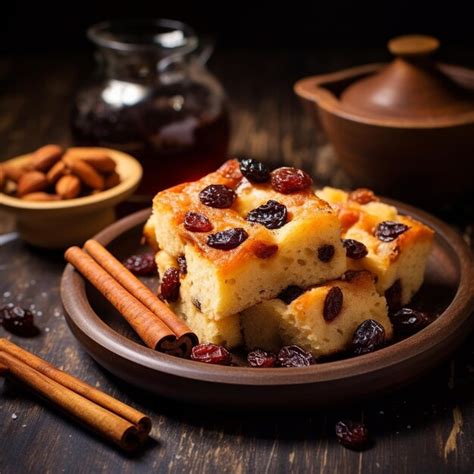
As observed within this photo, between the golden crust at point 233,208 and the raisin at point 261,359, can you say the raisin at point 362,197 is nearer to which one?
the golden crust at point 233,208

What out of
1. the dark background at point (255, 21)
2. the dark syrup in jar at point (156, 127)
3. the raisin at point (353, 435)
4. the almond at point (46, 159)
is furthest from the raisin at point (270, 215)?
the dark background at point (255, 21)

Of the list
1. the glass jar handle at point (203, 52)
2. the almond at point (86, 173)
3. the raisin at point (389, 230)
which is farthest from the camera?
the glass jar handle at point (203, 52)

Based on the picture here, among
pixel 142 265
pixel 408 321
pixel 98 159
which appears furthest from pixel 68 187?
pixel 408 321

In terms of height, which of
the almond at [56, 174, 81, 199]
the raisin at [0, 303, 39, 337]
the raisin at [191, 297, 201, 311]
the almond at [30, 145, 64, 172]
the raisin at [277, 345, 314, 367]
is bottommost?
the raisin at [0, 303, 39, 337]

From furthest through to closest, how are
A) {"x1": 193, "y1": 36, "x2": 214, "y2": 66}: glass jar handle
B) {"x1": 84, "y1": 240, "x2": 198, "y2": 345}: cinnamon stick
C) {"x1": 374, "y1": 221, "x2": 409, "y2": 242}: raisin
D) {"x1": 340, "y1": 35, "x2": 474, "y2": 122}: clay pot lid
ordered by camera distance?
{"x1": 193, "y1": 36, "x2": 214, "y2": 66}: glass jar handle → {"x1": 340, "y1": 35, "x2": 474, "y2": 122}: clay pot lid → {"x1": 374, "y1": 221, "x2": 409, "y2": 242}: raisin → {"x1": 84, "y1": 240, "x2": 198, "y2": 345}: cinnamon stick

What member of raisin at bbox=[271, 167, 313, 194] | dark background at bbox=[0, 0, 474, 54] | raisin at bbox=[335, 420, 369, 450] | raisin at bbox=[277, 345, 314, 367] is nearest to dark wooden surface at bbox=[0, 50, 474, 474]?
raisin at bbox=[335, 420, 369, 450]

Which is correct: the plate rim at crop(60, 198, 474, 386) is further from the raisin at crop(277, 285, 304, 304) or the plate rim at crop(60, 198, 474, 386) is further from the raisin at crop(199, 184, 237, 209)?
the raisin at crop(199, 184, 237, 209)

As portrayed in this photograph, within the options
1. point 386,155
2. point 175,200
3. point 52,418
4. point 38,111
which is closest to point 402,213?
point 386,155

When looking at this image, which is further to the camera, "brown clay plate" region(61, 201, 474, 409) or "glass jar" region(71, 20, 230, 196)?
"glass jar" region(71, 20, 230, 196)
